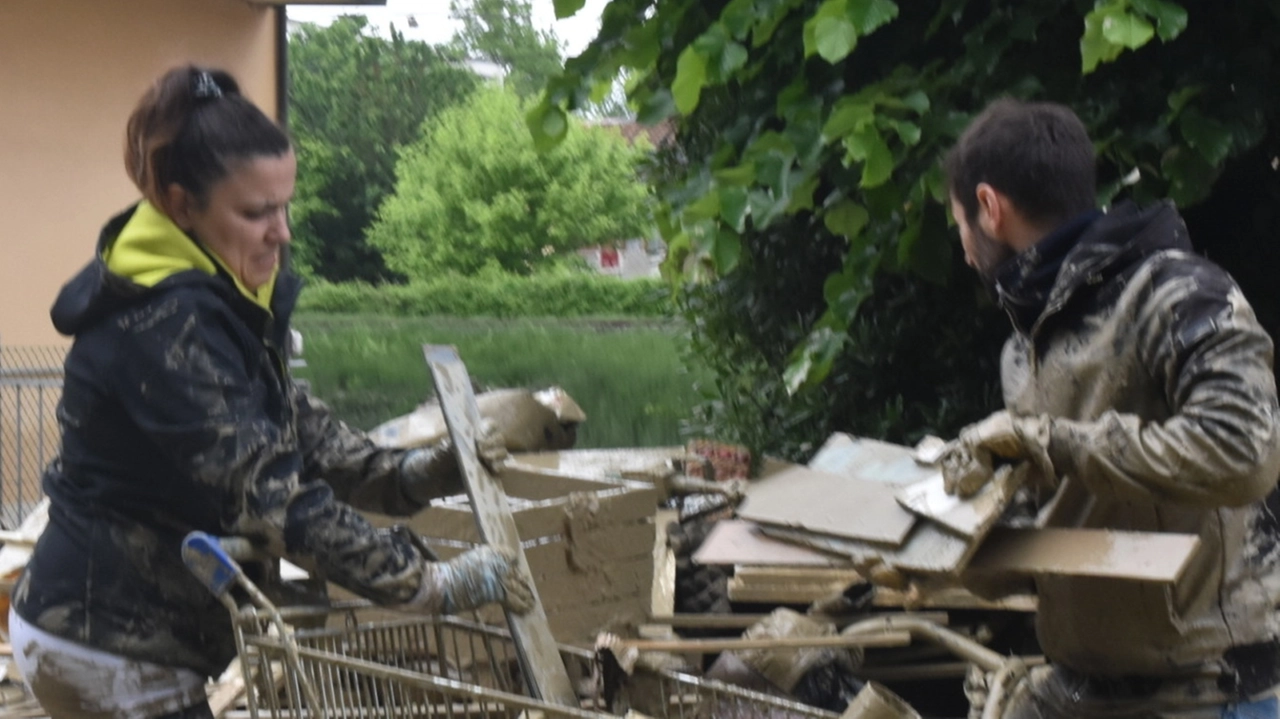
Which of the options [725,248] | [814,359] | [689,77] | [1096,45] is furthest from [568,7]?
[1096,45]

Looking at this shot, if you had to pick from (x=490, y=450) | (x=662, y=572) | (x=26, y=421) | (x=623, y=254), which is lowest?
(x=26, y=421)

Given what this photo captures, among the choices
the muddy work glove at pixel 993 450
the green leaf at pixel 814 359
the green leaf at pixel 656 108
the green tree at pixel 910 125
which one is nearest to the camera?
the muddy work glove at pixel 993 450

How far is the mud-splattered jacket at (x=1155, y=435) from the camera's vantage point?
7.48 feet

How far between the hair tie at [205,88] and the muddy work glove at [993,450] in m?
1.53

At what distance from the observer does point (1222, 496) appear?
7.57 feet

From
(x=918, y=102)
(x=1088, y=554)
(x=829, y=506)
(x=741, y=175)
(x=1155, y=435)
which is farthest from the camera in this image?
(x=741, y=175)

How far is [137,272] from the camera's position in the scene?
2482 mm

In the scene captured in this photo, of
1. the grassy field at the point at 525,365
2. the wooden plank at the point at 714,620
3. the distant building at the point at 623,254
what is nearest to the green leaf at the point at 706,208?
the wooden plank at the point at 714,620

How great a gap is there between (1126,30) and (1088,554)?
4.70ft

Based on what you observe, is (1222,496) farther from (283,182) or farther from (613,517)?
(613,517)

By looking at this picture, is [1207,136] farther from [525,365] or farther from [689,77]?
[525,365]

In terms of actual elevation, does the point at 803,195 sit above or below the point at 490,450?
above

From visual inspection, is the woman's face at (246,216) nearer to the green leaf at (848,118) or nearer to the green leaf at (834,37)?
the green leaf at (834,37)

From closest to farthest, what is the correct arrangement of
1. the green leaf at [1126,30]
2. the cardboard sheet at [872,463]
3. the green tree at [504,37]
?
the cardboard sheet at [872,463]
the green leaf at [1126,30]
the green tree at [504,37]
